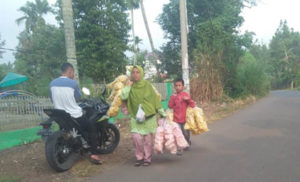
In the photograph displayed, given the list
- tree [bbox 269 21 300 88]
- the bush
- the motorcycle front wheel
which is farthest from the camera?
tree [bbox 269 21 300 88]

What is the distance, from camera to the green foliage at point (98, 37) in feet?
42.8

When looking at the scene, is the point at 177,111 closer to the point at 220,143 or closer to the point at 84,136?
the point at 220,143

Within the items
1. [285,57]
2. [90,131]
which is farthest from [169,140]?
[285,57]

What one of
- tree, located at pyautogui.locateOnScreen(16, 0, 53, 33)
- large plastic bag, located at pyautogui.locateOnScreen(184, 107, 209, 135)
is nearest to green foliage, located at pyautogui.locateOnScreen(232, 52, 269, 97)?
large plastic bag, located at pyautogui.locateOnScreen(184, 107, 209, 135)

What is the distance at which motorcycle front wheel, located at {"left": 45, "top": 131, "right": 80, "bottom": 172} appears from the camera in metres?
4.00

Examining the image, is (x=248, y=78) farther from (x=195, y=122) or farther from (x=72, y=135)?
(x=72, y=135)

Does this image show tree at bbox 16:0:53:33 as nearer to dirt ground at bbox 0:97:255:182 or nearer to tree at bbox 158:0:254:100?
tree at bbox 158:0:254:100

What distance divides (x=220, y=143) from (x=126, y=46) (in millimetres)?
9500

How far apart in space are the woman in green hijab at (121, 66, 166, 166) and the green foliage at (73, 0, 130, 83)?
345 inches

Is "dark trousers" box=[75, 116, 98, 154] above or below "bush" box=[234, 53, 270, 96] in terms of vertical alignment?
below

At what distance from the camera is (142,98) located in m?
4.61

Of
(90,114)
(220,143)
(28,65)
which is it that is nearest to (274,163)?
(220,143)

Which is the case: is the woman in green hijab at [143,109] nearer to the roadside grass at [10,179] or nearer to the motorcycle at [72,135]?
the motorcycle at [72,135]

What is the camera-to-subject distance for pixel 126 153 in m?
5.50
